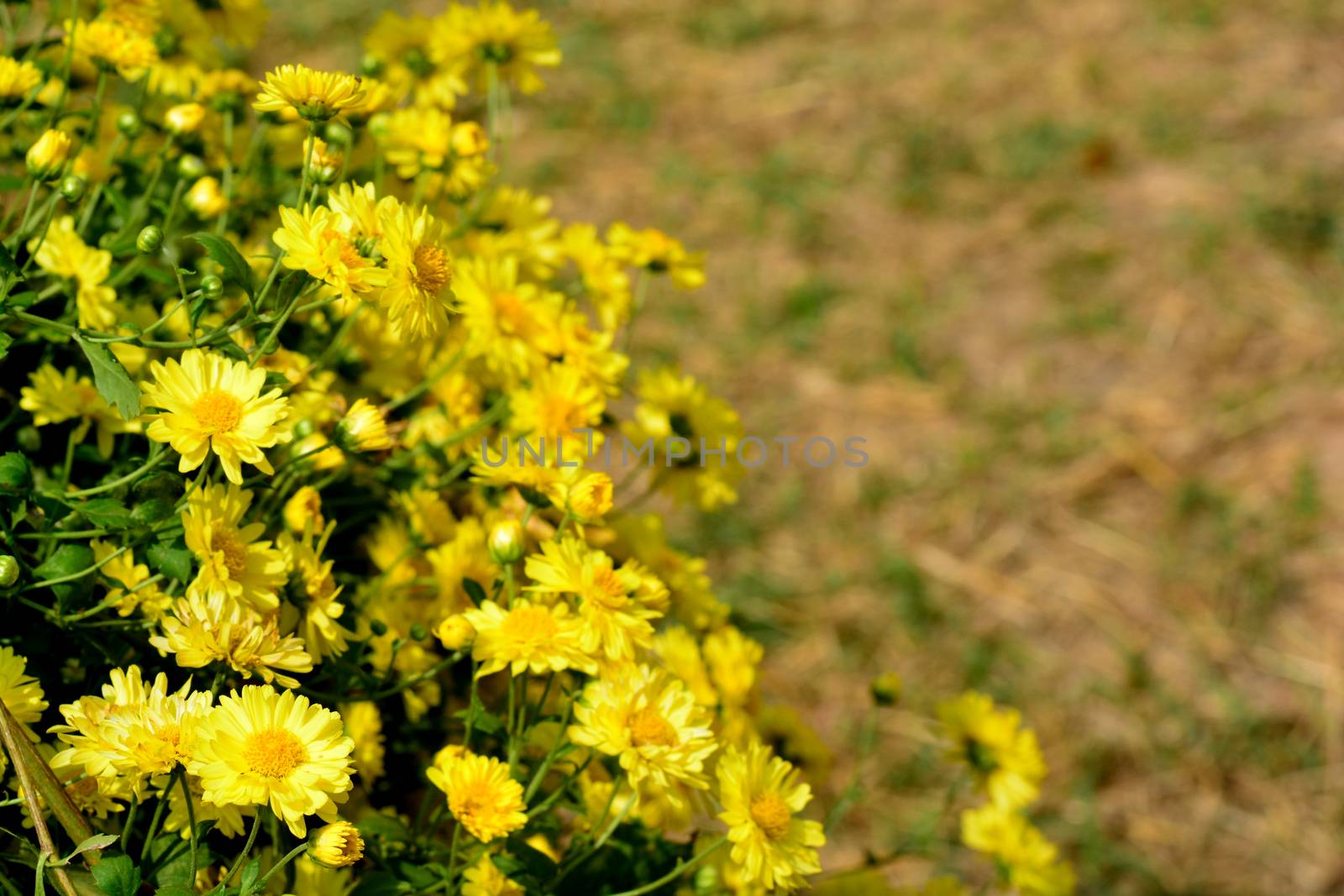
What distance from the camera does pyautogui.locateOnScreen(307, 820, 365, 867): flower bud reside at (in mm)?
683

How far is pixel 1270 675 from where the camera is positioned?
2078 millimetres

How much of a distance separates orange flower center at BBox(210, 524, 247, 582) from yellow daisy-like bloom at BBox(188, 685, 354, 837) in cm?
8

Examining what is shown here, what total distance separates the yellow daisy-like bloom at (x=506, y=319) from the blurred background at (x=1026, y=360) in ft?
1.35

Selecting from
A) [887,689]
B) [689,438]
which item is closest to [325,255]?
[689,438]

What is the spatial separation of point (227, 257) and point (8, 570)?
207 mm

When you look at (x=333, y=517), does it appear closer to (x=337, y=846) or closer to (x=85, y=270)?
(x=85, y=270)

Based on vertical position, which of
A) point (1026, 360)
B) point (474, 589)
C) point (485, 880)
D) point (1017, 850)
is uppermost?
point (474, 589)

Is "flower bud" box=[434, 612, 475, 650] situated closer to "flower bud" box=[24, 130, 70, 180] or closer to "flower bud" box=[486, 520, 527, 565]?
"flower bud" box=[486, 520, 527, 565]

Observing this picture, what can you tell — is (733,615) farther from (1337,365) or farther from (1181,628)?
(1337,365)

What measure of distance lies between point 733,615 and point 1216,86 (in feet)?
8.08

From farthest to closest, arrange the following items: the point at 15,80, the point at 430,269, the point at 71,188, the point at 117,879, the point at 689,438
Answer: the point at 689,438, the point at 15,80, the point at 71,188, the point at 430,269, the point at 117,879

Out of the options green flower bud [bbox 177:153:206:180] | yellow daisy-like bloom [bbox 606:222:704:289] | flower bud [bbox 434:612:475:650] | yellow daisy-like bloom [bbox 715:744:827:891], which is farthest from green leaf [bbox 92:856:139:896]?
yellow daisy-like bloom [bbox 606:222:704:289]

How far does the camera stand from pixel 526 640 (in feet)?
2.68

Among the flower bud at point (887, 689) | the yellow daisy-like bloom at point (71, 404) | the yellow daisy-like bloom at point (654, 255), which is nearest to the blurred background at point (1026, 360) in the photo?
the flower bud at point (887, 689)
